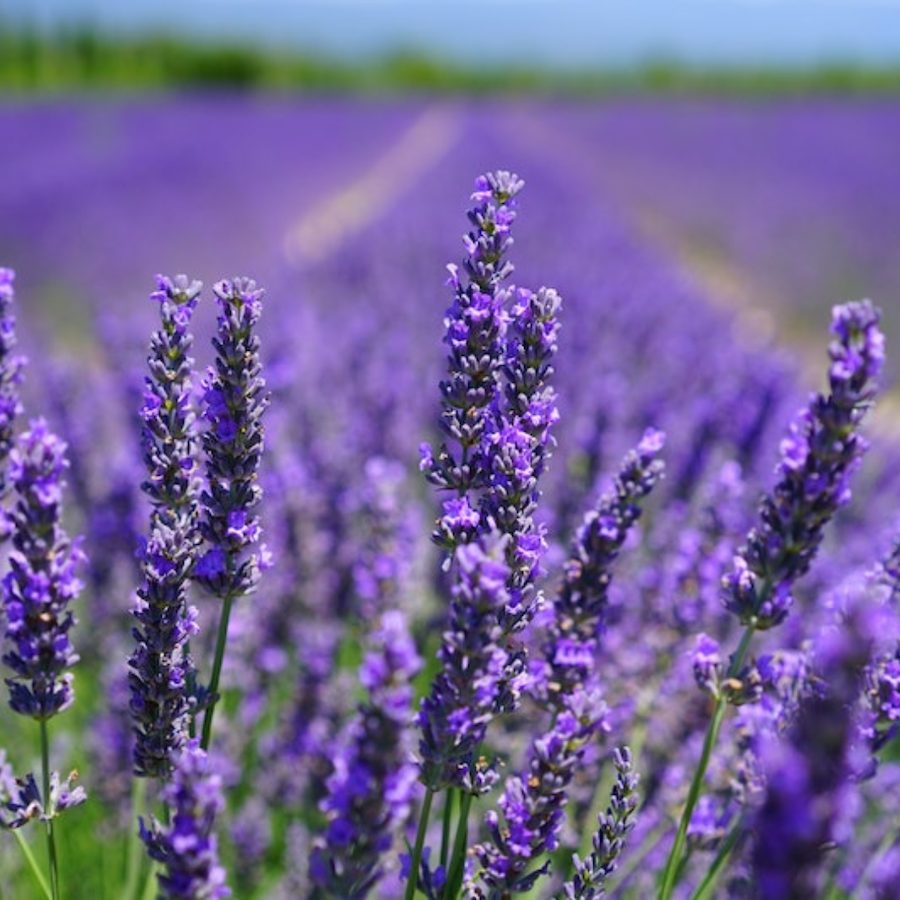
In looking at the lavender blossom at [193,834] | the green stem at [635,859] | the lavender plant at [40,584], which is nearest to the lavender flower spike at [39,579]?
the lavender plant at [40,584]

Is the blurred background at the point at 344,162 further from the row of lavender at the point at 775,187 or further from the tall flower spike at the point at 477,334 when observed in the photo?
the tall flower spike at the point at 477,334

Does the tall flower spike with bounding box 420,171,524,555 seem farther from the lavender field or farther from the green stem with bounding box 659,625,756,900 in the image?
the green stem with bounding box 659,625,756,900

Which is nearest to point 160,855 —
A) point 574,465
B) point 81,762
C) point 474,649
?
point 474,649

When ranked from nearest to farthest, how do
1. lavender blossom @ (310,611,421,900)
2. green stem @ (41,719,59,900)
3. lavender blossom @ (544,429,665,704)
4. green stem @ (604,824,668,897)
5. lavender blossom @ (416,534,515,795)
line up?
lavender blossom @ (310,611,421,900)
lavender blossom @ (416,534,515,795)
green stem @ (41,719,59,900)
lavender blossom @ (544,429,665,704)
green stem @ (604,824,668,897)

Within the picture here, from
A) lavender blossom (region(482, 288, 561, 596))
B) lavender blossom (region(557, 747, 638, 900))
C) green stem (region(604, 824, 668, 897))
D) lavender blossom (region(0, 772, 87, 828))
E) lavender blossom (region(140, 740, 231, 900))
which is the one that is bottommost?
green stem (region(604, 824, 668, 897))

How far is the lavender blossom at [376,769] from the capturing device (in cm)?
92

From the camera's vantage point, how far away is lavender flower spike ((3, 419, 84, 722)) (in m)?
1.15

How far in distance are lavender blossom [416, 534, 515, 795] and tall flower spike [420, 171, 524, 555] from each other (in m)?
0.24

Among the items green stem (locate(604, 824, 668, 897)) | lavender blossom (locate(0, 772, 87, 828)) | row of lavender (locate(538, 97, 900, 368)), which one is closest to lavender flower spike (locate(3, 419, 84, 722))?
lavender blossom (locate(0, 772, 87, 828))

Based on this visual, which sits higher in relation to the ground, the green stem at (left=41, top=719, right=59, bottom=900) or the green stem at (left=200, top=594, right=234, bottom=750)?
the green stem at (left=200, top=594, right=234, bottom=750)

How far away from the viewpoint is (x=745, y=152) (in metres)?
21.6

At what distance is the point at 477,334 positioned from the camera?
1338mm

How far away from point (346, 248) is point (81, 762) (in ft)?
27.2

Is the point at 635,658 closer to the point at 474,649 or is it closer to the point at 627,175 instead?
the point at 474,649
